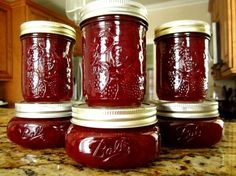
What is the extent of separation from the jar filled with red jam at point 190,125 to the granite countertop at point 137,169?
2 cm

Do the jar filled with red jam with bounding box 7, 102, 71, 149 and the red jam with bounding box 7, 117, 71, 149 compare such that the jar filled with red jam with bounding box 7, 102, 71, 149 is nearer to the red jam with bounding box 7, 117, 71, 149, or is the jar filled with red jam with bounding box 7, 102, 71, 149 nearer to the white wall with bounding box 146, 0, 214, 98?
the red jam with bounding box 7, 117, 71, 149

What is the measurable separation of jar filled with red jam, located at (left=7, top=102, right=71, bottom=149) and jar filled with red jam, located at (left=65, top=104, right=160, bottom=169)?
0.28 ft

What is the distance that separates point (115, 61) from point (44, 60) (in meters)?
0.17

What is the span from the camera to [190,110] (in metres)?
0.42

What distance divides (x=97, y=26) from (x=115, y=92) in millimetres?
105

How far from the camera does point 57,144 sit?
44 cm

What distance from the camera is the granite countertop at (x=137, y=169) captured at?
1.05 ft

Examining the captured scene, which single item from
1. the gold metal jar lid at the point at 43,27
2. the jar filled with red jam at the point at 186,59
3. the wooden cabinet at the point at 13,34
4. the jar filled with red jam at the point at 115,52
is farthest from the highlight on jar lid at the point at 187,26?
the wooden cabinet at the point at 13,34

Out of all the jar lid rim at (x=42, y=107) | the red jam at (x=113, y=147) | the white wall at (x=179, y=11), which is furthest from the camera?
the white wall at (x=179, y=11)

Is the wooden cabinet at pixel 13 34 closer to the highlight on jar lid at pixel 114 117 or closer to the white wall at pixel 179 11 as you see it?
the white wall at pixel 179 11

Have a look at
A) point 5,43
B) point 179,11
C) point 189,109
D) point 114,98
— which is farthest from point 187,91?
point 179,11

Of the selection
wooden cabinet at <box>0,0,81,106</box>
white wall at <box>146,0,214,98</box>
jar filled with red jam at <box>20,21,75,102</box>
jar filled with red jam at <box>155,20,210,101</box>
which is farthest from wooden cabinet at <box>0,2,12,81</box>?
jar filled with red jam at <box>155,20,210,101</box>

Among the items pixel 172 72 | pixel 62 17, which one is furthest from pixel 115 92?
pixel 62 17

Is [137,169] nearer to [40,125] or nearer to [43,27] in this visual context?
[40,125]
